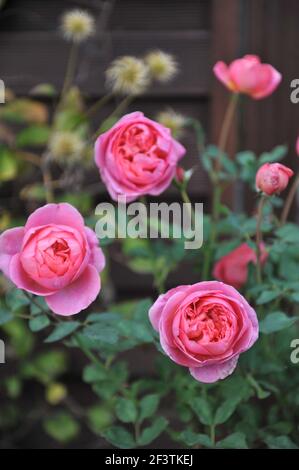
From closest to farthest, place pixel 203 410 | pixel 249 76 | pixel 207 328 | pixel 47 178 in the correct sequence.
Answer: pixel 207 328 → pixel 203 410 → pixel 249 76 → pixel 47 178

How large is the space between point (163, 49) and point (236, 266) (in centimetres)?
86

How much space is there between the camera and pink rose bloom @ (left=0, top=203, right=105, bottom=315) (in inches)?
27.3

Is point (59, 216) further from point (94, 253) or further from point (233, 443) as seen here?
point (233, 443)

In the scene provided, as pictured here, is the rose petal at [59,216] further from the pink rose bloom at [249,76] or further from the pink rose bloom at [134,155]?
the pink rose bloom at [249,76]

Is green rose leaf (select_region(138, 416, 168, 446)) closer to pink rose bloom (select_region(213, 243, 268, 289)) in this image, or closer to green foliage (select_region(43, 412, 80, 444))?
pink rose bloom (select_region(213, 243, 268, 289))

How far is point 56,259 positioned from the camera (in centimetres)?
69

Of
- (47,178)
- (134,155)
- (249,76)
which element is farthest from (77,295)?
(47,178)

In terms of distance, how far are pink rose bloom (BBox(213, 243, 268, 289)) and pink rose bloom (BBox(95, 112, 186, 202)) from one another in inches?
7.0

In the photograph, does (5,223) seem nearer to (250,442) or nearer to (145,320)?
(145,320)

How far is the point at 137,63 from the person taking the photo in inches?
53.9

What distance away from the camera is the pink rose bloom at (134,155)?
2.59 feet

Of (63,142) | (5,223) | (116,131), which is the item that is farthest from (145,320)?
(5,223)

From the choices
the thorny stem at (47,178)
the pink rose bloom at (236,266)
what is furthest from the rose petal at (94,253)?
the thorny stem at (47,178)
